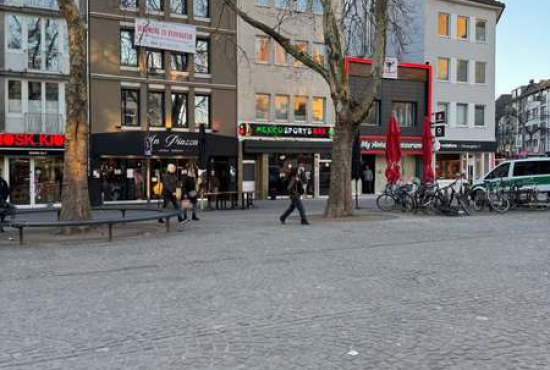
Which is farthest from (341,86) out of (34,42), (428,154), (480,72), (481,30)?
Answer: (481,30)

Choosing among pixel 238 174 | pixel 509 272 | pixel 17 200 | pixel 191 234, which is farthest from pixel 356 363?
pixel 238 174

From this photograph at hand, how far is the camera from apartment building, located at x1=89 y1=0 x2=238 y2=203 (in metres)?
29.9

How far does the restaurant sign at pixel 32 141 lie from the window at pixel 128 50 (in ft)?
17.0

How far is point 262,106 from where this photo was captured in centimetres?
3500

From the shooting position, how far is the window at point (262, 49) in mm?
34844

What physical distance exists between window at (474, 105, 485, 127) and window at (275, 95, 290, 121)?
1583 centimetres

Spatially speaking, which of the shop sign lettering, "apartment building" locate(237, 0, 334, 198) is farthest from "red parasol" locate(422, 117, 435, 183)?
the shop sign lettering

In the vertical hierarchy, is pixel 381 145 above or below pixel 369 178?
above

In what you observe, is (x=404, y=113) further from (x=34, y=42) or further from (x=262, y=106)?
(x=34, y=42)

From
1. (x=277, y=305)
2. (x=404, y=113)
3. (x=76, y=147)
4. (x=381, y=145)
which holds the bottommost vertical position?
(x=277, y=305)

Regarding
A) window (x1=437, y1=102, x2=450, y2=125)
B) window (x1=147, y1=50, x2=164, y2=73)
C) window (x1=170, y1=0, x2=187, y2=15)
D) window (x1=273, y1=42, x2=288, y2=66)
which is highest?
window (x1=170, y1=0, x2=187, y2=15)

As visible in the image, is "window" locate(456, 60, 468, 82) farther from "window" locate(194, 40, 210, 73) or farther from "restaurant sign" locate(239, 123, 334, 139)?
"window" locate(194, 40, 210, 73)

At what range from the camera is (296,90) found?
118 feet

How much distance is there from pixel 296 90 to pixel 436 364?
3197 cm
